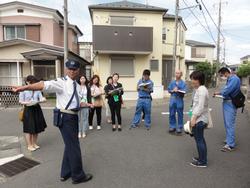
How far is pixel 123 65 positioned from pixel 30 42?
21.2 feet

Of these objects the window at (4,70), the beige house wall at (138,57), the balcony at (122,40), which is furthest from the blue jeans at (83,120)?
the window at (4,70)

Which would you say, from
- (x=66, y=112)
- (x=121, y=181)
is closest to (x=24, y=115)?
(x=66, y=112)

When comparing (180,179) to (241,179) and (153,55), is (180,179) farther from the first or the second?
(153,55)

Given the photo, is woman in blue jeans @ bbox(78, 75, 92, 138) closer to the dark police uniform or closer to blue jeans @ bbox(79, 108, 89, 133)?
blue jeans @ bbox(79, 108, 89, 133)

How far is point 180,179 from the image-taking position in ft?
12.4

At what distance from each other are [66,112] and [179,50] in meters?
16.7

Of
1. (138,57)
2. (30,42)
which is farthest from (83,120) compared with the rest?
(30,42)

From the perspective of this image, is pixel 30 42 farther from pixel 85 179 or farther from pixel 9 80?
pixel 85 179

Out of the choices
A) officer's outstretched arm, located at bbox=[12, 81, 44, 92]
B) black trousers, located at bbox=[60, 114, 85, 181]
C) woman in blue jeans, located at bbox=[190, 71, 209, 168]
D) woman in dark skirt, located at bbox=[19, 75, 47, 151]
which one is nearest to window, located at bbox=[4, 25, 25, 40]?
woman in dark skirt, located at bbox=[19, 75, 47, 151]

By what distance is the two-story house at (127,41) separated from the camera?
14.5m

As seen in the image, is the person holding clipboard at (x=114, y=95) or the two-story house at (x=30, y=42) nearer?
the person holding clipboard at (x=114, y=95)

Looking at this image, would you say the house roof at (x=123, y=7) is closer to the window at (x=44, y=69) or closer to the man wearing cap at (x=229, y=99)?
the window at (x=44, y=69)

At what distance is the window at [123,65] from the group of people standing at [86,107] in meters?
8.24

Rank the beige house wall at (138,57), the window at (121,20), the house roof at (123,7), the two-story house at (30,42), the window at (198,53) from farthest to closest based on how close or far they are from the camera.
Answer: the window at (198,53) < the two-story house at (30,42) < the window at (121,20) < the beige house wall at (138,57) < the house roof at (123,7)
